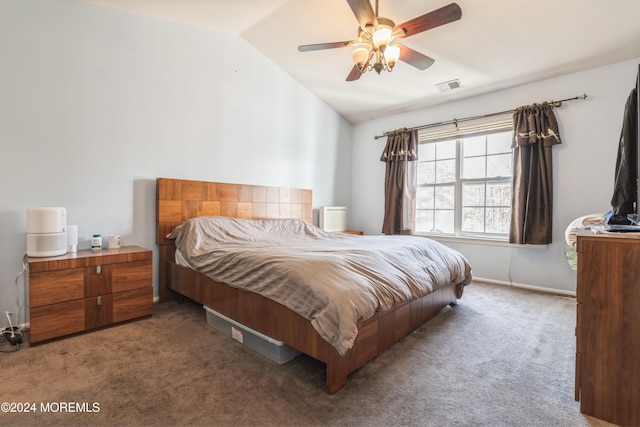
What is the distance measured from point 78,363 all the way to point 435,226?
14.3 ft

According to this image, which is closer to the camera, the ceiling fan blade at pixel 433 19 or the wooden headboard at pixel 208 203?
the ceiling fan blade at pixel 433 19

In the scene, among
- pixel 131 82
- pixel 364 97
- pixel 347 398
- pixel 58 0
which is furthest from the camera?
pixel 364 97

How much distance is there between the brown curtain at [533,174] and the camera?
11.1 ft

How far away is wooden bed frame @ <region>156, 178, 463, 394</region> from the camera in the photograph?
1.62 m

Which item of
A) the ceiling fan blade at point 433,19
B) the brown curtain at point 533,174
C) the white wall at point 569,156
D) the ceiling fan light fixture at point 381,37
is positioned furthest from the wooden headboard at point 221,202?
the brown curtain at point 533,174

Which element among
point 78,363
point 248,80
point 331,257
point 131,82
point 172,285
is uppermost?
point 248,80

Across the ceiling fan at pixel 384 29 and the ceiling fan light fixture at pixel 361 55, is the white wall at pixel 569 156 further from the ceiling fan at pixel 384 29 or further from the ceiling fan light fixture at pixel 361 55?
the ceiling fan light fixture at pixel 361 55

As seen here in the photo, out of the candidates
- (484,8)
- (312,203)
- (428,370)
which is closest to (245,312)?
(428,370)

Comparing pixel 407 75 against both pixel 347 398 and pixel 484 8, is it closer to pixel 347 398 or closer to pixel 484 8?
pixel 484 8

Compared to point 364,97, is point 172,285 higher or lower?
lower

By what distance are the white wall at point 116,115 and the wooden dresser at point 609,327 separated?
3436 millimetres

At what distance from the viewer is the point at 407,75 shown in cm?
369

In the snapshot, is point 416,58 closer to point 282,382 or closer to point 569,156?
point 569,156

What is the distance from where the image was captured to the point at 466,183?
4.19 meters
